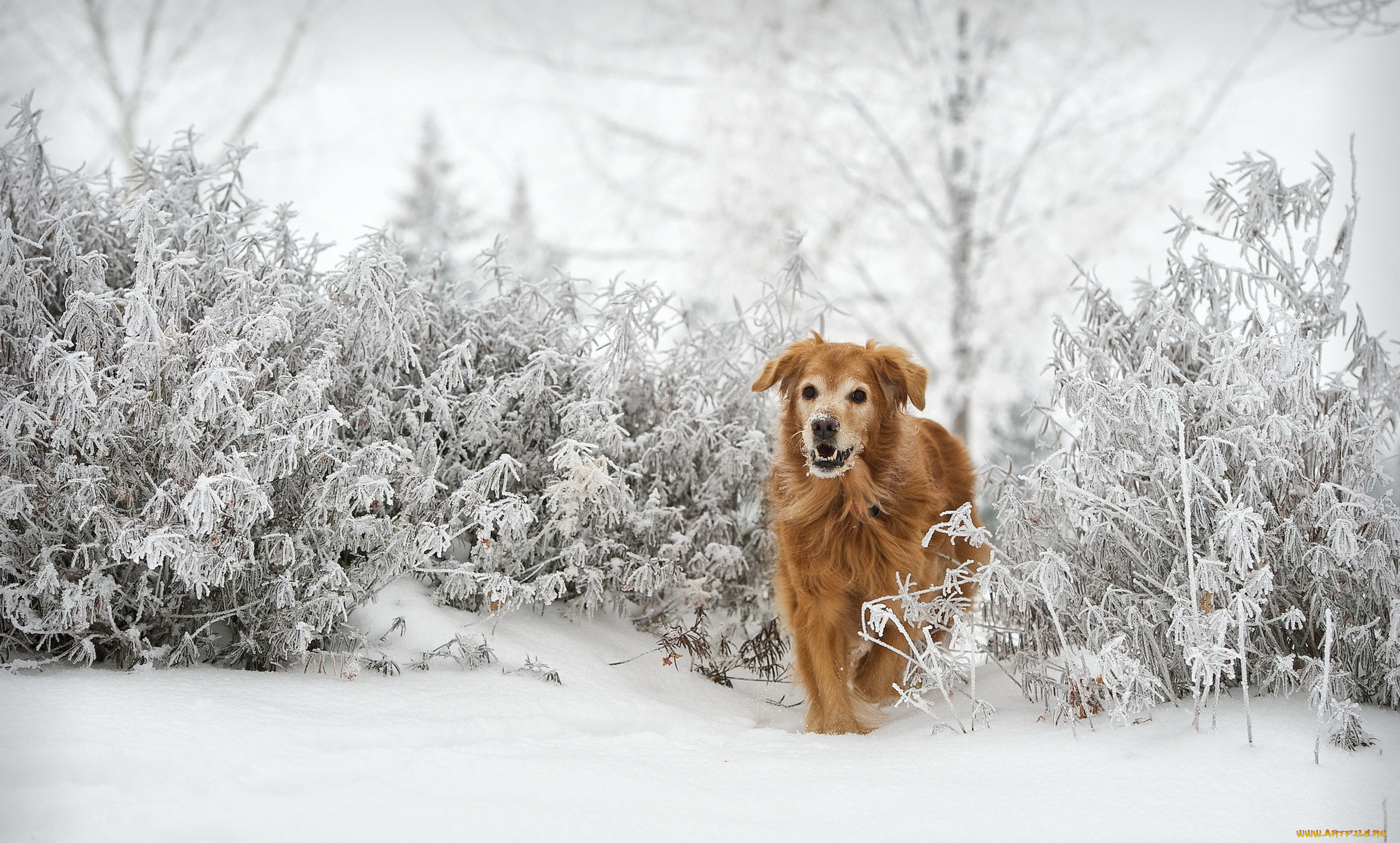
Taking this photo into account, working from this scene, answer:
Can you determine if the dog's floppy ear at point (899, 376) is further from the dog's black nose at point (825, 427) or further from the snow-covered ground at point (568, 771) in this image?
the snow-covered ground at point (568, 771)

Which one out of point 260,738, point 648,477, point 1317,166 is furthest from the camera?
point 648,477

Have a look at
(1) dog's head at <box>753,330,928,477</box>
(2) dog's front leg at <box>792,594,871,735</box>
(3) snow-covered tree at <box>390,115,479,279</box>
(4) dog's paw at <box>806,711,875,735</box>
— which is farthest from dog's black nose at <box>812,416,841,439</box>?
(3) snow-covered tree at <box>390,115,479,279</box>

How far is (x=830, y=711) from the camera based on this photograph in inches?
128

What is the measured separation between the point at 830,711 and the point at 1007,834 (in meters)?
1.24

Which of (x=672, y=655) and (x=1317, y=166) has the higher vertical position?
(x=1317, y=166)

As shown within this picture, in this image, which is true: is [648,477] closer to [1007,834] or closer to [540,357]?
Result: [540,357]

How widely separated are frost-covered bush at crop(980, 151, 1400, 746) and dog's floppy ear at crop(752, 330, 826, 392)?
888 mm

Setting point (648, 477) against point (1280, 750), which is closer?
point (1280, 750)

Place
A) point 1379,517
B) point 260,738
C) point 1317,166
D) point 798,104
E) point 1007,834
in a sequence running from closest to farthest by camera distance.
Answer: point 1007,834, point 260,738, point 1379,517, point 1317,166, point 798,104

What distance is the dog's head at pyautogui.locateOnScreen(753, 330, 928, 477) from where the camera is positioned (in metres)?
3.30

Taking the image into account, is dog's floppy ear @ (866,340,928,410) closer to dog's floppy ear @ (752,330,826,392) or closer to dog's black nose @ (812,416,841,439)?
dog's floppy ear @ (752,330,826,392)

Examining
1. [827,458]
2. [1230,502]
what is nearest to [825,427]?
[827,458]

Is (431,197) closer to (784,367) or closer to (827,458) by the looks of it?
(784,367)

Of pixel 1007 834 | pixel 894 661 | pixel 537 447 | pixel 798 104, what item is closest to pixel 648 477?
pixel 537 447
